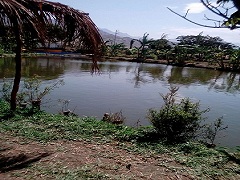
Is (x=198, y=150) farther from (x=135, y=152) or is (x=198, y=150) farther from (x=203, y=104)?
(x=203, y=104)

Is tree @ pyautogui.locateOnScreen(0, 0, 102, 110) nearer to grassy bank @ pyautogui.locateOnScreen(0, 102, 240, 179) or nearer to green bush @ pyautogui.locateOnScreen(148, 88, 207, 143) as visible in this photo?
grassy bank @ pyautogui.locateOnScreen(0, 102, 240, 179)

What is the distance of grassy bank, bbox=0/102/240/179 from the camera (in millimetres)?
3254

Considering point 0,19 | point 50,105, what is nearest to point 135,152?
point 0,19

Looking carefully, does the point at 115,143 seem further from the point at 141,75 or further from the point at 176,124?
the point at 141,75

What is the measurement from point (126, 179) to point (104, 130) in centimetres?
178

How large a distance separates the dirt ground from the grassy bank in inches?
1.3

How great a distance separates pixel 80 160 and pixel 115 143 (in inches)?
34.4

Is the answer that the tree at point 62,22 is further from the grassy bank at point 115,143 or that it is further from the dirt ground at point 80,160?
the dirt ground at point 80,160

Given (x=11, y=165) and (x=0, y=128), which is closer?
(x=11, y=165)

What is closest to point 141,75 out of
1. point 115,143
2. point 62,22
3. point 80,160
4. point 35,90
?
point 35,90

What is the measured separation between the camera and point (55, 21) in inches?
177

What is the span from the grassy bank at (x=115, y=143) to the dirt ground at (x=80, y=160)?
34 millimetres

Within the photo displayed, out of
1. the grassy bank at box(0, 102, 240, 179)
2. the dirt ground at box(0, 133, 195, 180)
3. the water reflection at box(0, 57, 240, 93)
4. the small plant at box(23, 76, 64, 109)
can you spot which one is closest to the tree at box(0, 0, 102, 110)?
the grassy bank at box(0, 102, 240, 179)

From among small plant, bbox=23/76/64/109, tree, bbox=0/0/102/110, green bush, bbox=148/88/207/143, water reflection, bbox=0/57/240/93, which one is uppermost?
tree, bbox=0/0/102/110
